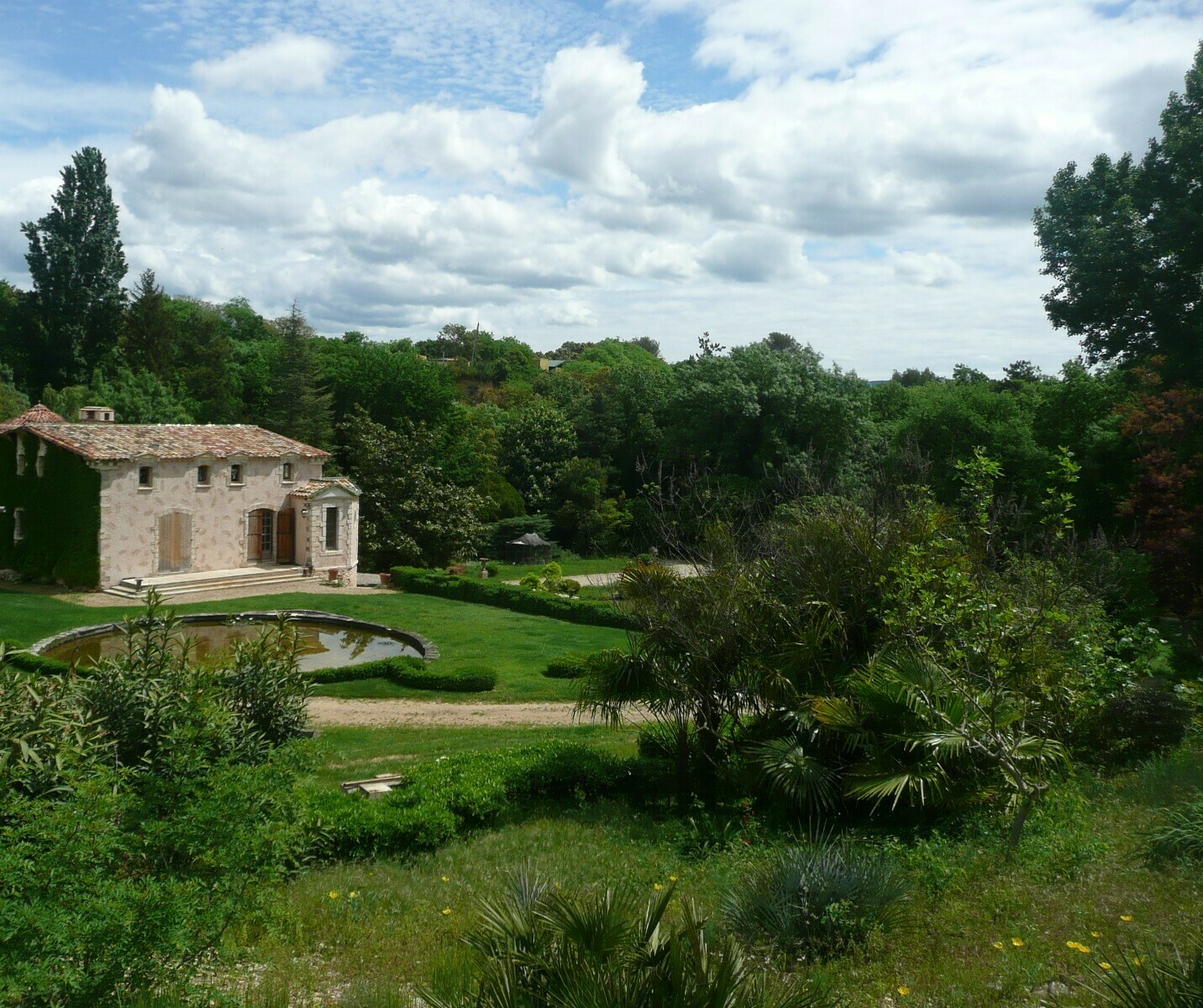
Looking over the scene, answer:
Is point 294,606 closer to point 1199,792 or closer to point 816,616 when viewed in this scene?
point 816,616

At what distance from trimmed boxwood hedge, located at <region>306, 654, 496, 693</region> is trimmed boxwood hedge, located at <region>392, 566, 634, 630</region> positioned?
6.31m

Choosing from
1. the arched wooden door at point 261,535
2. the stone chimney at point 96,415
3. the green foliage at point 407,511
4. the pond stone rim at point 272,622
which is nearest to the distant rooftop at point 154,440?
the stone chimney at point 96,415

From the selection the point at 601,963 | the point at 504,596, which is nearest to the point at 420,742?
the point at 601,963

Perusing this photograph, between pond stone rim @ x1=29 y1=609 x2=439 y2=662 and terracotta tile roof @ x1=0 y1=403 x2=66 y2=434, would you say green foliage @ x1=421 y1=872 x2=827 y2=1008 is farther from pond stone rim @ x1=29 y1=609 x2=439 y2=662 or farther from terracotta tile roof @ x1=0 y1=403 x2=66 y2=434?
terracotta tile roof @ x1=0 y1=403 x2=66 y2=434

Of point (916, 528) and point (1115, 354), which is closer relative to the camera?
point (916, 528)

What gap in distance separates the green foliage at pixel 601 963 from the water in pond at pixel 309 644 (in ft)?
55.6

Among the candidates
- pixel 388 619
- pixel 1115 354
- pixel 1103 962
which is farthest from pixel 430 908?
pixel 1115 354

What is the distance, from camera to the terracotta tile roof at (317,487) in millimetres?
33844

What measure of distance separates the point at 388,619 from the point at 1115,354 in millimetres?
24064

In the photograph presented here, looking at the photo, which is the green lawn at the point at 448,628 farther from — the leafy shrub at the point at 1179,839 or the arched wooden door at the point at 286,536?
the leafy shrub at the point at 1179,839

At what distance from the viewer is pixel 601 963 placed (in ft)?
14.9

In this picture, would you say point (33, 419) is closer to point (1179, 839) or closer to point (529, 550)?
point (529, 550)

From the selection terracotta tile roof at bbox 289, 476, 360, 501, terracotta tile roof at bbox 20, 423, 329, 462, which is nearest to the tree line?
terracotta tile roof at bbox 289, 476, 360, 501

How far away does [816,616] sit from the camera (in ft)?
36.0
